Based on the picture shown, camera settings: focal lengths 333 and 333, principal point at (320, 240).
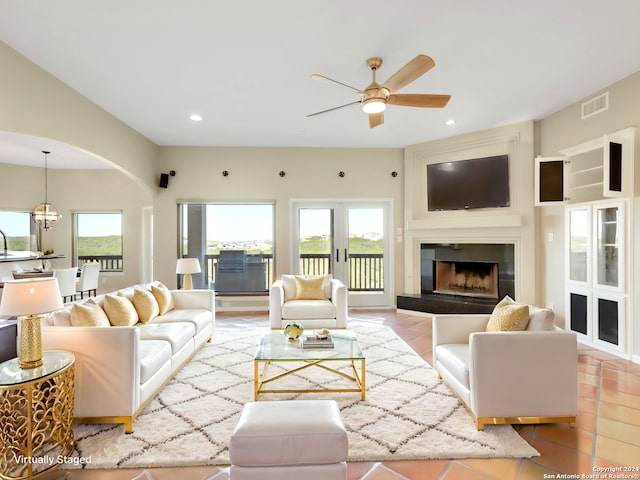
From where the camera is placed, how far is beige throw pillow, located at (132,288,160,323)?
348 cm

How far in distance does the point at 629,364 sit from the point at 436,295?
2560mm

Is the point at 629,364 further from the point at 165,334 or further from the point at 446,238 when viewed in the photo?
the point at 165,334

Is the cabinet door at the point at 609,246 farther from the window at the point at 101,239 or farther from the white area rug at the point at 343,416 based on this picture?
the window at the point at 101,239

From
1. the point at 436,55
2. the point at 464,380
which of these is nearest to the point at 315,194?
the point at 436,55

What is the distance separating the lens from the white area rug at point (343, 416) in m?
2.03

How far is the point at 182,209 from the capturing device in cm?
604

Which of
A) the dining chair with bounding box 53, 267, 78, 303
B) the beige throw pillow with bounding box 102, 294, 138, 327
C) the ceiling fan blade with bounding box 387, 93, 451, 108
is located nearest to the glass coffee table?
the beige throw pillow with bounding box 102, 294, 138, 327

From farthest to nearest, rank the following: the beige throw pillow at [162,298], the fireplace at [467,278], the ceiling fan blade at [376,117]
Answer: the fireplace at [467,278] < the beige throw pillow at [162,298] < the ceiling fan blade at [376,117]

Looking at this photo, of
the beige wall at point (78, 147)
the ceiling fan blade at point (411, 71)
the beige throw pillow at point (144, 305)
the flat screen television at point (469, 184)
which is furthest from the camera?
the flat screen television at point (469, 184)

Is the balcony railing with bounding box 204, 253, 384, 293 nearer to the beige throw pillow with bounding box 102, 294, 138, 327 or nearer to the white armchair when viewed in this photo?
the white armchair

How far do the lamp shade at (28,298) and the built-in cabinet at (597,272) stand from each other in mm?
5188

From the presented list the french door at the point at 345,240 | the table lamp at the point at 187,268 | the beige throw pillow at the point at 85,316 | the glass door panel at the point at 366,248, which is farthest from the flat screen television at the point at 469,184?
the beige throw pillow at the point at 85,316

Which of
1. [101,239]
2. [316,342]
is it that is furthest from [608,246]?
[101,239]

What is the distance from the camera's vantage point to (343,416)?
2.45 meters
